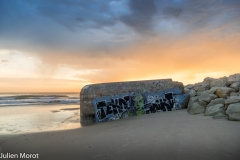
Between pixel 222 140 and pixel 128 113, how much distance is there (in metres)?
5.31

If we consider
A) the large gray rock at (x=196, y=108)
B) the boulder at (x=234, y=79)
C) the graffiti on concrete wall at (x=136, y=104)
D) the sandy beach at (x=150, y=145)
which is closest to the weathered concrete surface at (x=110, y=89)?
the graffiti on concrete wall at (x=136, y=104)

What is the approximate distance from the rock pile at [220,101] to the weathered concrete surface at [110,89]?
1899 mm

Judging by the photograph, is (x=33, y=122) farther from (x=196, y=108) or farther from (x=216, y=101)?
(x=216, y=101)

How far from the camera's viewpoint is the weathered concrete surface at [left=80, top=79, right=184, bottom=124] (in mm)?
8938

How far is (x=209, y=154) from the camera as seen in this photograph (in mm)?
3648

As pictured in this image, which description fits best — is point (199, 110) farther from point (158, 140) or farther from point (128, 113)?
point (158, 140)

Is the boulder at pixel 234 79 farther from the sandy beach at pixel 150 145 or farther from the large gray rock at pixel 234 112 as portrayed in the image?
the sandy beach at pixel 150 145

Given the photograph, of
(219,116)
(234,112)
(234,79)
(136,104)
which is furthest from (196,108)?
(234,79)

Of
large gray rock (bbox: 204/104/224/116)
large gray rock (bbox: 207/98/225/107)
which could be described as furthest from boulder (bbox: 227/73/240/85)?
large gray rock (bbox: 204/104/224/116)

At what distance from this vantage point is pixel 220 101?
301 inches

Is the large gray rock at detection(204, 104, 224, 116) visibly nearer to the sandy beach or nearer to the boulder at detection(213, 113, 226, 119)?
the boulder at detection(213, 113, 226, 119)

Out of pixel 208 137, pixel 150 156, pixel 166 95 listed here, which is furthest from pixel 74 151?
pixel 166 95

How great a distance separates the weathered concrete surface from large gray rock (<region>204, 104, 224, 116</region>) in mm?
2976

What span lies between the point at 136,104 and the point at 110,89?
161 cm
